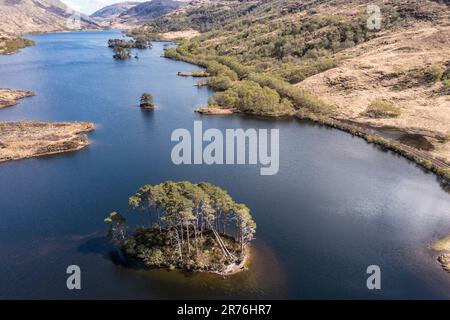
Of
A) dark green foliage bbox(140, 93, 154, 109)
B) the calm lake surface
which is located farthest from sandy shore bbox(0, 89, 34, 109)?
the calm lake surface

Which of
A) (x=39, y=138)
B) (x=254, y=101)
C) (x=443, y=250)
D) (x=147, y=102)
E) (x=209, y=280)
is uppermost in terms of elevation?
(x=254, y=101)

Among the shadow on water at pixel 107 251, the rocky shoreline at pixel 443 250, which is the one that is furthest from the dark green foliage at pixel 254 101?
the shadow on water at pixel 107 251

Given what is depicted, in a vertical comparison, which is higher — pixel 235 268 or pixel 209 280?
pixel 235 268

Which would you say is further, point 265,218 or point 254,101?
point 254,101

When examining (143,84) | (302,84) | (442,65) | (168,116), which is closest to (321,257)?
(168,116)

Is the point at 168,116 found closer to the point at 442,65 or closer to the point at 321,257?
the point at 321,257

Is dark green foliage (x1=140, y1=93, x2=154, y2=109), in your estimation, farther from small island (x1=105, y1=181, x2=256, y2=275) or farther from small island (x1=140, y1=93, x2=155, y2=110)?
small island (x1=105, y1=181, x2=256, y2=275)

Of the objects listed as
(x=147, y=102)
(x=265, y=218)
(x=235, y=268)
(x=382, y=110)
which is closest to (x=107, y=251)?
(x=235, y=268)

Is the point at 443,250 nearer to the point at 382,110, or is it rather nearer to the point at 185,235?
the point at 185,235
